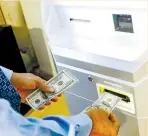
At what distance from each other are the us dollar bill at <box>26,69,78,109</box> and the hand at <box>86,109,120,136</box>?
0.18 m

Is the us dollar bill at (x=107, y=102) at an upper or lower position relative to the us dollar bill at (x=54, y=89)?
lower

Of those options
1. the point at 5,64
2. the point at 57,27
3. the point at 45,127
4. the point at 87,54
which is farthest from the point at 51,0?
the point at 5,64

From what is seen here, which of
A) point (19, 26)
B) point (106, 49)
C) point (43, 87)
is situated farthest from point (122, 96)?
point (19, 26)

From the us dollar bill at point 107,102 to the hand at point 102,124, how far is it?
49 mm

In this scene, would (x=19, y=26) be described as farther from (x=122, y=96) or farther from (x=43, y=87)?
(x=122, y=96)

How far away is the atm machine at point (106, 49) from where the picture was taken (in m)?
0.81

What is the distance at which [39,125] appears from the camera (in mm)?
585

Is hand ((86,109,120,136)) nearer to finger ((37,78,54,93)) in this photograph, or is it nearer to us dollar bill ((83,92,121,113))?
us dollar bill ((83,92,121,113))

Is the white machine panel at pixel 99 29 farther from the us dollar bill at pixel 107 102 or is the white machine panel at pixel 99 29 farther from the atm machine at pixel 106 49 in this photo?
the us dollar bill at pixel 107 102

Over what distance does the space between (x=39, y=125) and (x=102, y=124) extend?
0.86ft

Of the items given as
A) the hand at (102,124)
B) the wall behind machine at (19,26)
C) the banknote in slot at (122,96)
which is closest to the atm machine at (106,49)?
the banknote in slot at (122,96)

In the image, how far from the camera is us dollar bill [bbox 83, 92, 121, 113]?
902 millimetres

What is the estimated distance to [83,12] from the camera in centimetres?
92

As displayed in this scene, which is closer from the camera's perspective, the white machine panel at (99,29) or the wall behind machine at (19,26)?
the white machine panel at (99,29)
